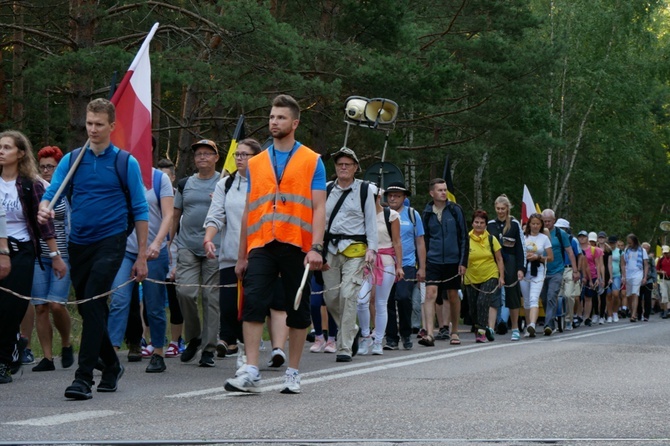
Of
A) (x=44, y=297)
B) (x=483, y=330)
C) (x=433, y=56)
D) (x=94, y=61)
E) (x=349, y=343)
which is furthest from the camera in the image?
(x=433, y=56)

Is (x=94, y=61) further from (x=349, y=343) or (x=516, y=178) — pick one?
(x=516, y=178)

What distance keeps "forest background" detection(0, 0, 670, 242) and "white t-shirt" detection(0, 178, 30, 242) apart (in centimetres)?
726

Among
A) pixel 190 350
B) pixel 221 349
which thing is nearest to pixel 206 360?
pixel 221 349

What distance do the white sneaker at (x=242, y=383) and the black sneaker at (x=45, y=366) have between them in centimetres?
289

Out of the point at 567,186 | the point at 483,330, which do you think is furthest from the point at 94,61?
the point at 567,186

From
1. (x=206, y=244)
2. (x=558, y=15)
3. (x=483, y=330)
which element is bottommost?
(x=483, y=330)

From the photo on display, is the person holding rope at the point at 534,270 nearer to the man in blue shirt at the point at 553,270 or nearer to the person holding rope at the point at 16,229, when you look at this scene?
the man in blue shirt at the point at 553,270

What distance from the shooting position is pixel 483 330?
698 inches

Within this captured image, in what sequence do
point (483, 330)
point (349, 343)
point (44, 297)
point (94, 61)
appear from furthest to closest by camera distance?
point (94, 61) → point (483, 330) → point (349, 343) → point (44, 297)

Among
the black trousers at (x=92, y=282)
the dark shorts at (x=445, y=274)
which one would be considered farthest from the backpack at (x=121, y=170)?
the dark shorts at (x=445, y=274)

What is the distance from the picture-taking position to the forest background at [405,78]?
77.9ft

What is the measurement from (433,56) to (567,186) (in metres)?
25.3

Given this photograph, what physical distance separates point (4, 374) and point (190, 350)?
247 centimetres

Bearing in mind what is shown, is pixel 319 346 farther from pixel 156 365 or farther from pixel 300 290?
pixel 300 290
